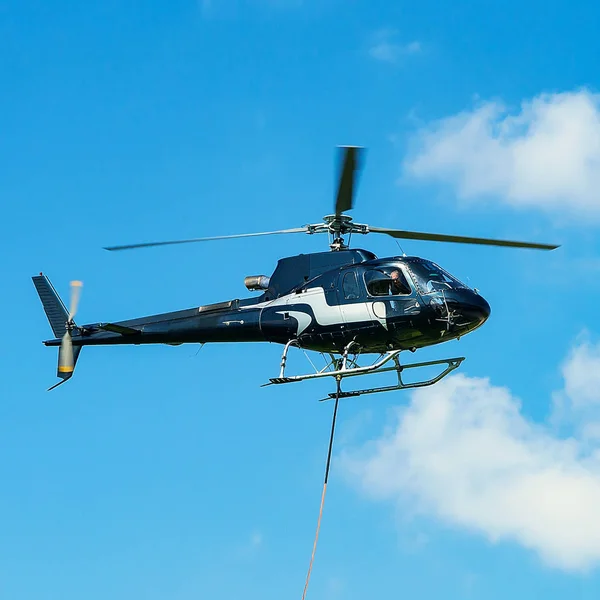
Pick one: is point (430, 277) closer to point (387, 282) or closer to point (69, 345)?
point (387, 282)

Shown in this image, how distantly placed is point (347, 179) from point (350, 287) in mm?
2653

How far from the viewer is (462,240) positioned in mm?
26219

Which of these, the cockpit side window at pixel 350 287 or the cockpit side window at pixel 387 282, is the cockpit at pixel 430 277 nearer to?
the cockpit side window at pixel 387 282

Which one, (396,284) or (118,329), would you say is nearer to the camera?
(396,284)

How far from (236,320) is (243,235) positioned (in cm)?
223

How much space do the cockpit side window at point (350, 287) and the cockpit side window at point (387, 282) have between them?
281mm

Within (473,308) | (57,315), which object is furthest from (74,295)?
(473,308)

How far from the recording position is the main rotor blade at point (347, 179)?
23547 mm

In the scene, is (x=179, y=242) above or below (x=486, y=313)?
above

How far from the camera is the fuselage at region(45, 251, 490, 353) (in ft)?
81.7

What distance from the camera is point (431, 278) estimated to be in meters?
25.2

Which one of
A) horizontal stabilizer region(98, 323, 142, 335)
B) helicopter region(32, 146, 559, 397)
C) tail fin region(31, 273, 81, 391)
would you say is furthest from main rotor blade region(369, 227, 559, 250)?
tail fin region(31, 273, 81, 391)

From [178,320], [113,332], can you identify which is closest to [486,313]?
[178,320]

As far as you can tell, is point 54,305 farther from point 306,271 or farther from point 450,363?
point 450,363
